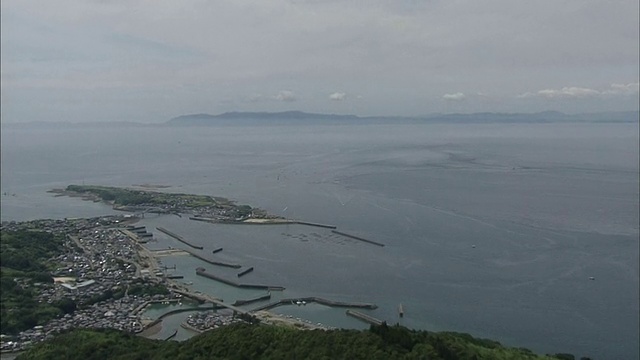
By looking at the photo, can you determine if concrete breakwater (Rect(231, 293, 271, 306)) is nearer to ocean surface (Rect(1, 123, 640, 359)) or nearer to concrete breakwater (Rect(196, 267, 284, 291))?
ocean surface (Rect(1, 123, 640, 359))

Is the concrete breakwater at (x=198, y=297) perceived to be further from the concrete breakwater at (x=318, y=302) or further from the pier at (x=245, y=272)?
the pier at (x=245, y=272)

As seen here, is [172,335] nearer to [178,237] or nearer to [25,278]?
[25,278]

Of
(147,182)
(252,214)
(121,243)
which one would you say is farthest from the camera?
(147,182)

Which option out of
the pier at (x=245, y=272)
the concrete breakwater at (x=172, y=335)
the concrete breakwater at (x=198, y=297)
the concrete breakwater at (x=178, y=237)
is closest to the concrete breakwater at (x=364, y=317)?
the concrete breakwater at (x=198, y=297)

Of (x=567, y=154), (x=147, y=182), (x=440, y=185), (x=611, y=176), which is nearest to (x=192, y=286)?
(x=440, y=185)

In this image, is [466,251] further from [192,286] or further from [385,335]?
[385,335]
